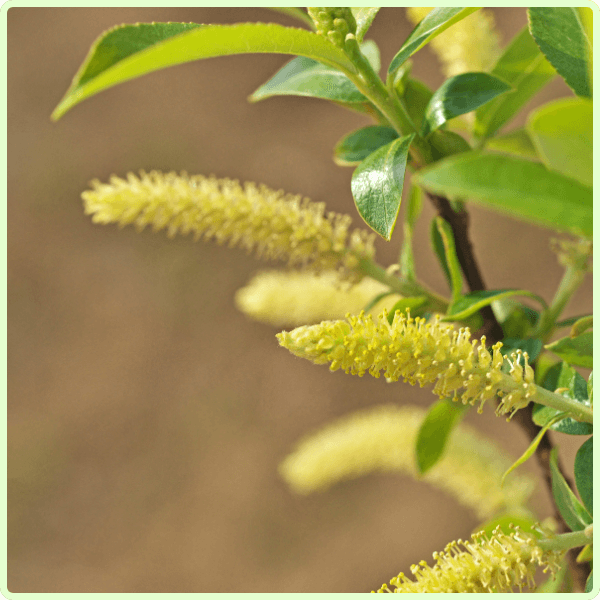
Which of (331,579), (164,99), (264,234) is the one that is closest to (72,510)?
(331,579)

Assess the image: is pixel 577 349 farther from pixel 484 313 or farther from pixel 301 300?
pixel 301 300

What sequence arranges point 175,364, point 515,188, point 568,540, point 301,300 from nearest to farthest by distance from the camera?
point 515,188 < point 568,540 < point 301,300 < point 175,364

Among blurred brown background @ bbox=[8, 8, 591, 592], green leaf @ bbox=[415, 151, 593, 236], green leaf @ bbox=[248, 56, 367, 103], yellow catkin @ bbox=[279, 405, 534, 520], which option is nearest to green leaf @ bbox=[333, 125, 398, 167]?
green leaf @ bbox=[248, 56, 367, 103]

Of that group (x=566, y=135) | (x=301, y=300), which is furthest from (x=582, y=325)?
(x=301, y=300)

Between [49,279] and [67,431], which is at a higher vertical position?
[49,279]

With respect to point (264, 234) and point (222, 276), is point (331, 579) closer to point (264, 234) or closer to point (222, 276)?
point (222, 276)

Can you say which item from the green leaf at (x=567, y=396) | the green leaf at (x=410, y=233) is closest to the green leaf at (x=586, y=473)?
the green leaf at (x=567, y=396)
